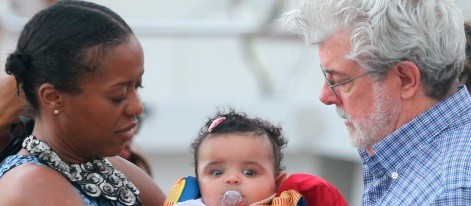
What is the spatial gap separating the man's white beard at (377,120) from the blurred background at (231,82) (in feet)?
19.3

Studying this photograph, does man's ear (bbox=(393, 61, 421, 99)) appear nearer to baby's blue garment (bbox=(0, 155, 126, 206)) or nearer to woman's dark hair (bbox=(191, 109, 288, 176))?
woman's dark hair (bbox=(191, 109, 288, 176))

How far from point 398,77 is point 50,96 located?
3.36 ft

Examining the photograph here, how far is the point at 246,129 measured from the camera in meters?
4.16

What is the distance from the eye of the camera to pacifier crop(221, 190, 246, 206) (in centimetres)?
398

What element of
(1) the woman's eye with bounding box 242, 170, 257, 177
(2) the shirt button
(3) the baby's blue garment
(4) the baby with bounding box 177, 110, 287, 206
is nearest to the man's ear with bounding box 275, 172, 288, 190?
(4) the baby with bounding box 177, 110, 287, 206

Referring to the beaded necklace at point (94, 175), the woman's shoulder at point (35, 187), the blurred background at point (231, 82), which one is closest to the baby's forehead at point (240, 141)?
the beaded necklace at point (94, 175)

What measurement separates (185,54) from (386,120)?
7.30 metres

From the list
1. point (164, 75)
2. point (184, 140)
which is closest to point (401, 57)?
point (184, 140)

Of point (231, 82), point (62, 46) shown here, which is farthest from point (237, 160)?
point (231, 82)

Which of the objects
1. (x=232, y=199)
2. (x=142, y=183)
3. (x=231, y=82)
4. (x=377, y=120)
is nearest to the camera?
(x=377, y=120)

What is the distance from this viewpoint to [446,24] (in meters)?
3.77

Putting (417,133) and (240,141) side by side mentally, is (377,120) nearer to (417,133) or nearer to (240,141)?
(417,133)

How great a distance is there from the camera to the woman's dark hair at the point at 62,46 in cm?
366

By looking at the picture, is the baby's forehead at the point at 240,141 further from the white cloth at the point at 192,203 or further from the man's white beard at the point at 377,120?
the man's white beard at the point at 377,120
